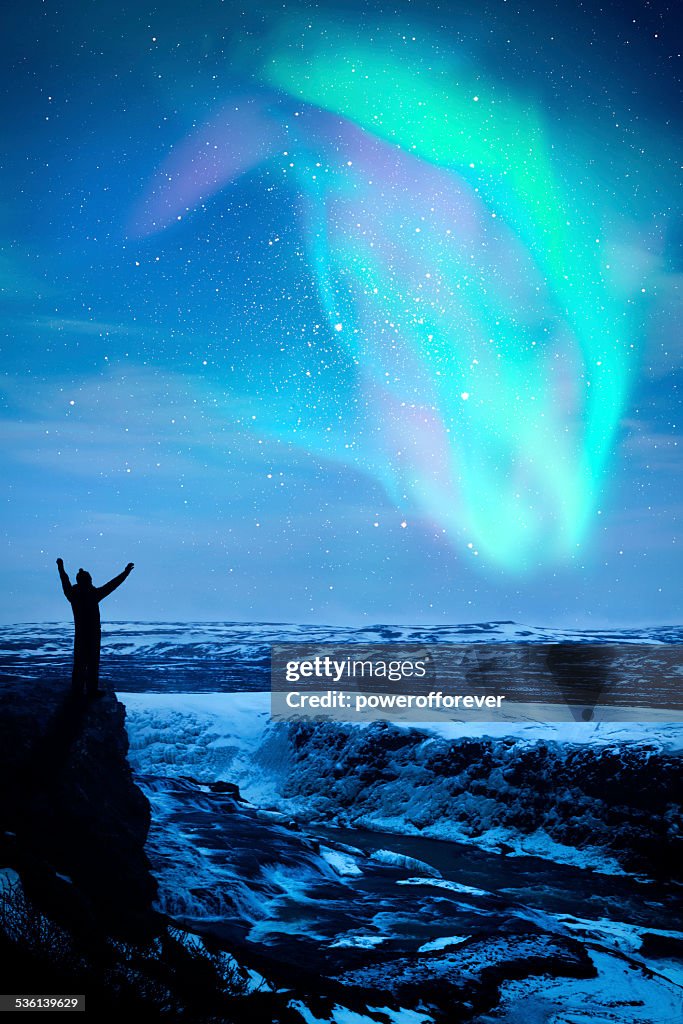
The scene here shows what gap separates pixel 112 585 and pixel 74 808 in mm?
5618

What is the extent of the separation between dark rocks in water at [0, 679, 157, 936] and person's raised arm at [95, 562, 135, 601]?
385cm

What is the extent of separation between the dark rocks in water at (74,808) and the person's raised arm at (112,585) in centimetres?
385

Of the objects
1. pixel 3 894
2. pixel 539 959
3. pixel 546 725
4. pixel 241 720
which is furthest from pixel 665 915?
pixel 241 720

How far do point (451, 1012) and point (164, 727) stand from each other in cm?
5974

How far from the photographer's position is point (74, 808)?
20.1 meters

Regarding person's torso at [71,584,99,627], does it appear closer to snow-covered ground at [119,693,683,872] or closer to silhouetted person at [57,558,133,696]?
silhouetted person at [57,558,133,696]

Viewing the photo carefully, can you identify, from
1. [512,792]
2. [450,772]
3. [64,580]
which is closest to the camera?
[64,580]

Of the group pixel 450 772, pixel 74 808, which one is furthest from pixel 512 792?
pixel 74 808

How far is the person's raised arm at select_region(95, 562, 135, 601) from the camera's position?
757 inches

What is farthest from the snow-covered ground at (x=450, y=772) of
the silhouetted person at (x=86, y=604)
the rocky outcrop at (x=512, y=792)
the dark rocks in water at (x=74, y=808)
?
the silhouetted person at (x=86, y=604)

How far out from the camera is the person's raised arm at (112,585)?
63.1 feet

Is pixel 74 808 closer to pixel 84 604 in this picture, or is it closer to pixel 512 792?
pixel 84 604

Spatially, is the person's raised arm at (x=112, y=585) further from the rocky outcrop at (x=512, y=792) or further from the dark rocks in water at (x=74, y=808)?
the rocky outcrop at (x=512, y=792)

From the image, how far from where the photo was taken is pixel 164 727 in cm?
7525
